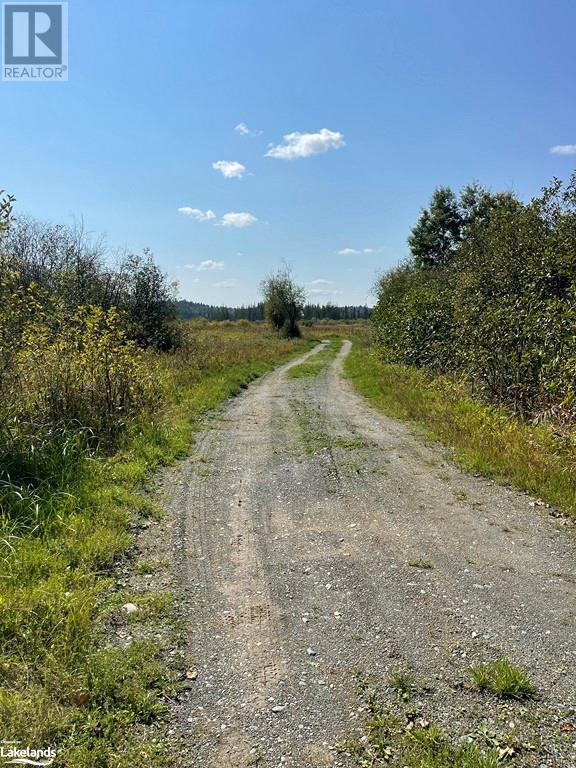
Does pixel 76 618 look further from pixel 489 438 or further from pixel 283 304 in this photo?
pixel 283 304

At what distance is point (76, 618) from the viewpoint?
314 centimetres

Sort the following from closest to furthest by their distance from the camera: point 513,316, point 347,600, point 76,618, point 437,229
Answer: point 76,618 < point 347,600 < point 513,316 < point 437,229

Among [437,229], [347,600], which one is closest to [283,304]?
[437,229]

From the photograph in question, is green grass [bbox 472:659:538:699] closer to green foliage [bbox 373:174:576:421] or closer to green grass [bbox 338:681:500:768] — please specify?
green grass [bbox 338:681:500:768]

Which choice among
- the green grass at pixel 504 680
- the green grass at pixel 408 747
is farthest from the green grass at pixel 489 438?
the green grass at pixel 408 747

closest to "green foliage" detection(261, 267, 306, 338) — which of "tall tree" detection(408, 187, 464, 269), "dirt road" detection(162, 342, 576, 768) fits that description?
"tall tree" detection(408, 187, 464, 269)

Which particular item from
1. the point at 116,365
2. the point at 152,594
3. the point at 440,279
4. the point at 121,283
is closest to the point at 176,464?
the point at 116,365

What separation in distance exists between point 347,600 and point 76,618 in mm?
1947

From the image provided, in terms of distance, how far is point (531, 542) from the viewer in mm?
4453

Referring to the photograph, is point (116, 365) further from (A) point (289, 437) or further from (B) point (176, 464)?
(A) point (289, 437)

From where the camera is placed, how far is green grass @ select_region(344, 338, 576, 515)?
573 centimetres

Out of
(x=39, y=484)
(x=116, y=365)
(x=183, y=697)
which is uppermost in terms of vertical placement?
(x=116, y=365)

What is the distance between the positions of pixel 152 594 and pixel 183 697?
3.65 feet

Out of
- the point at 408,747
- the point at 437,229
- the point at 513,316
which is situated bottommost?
the point at 408,747
